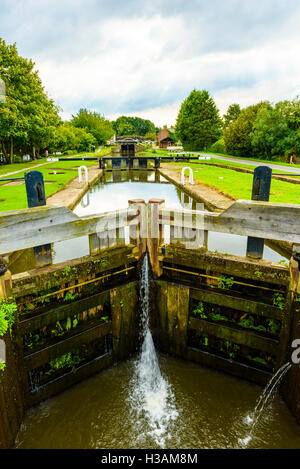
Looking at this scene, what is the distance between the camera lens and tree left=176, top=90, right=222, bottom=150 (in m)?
59.8

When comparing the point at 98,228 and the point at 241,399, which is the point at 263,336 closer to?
the point at 241,399

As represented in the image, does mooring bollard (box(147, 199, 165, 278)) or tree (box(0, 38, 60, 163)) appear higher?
tree (box(0, 38, 60, 163))

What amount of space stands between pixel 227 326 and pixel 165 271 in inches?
53.8

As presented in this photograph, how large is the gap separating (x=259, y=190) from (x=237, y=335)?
225 cm

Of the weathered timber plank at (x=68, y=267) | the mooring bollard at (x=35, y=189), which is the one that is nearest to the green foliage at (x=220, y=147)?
the weathered timber plank at (x=68, y=267)

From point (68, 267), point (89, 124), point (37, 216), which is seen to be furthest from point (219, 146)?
point (37, 216)

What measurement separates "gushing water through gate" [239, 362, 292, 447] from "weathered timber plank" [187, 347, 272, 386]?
93 millimetres

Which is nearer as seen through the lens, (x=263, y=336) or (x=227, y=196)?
(x=263, y=336)

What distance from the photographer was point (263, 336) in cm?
409

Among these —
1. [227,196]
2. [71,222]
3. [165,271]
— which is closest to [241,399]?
[165,271]

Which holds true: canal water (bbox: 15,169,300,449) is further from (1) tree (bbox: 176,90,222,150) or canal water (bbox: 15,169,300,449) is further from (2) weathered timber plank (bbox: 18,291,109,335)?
(1) tree (bbox: 176,90,222,150)

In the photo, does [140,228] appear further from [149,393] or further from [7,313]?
[149,393]

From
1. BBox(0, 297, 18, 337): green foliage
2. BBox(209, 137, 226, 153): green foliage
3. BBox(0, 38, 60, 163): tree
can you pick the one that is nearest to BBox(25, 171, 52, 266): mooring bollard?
BBox(0, 297, 18, 337): green foliage
